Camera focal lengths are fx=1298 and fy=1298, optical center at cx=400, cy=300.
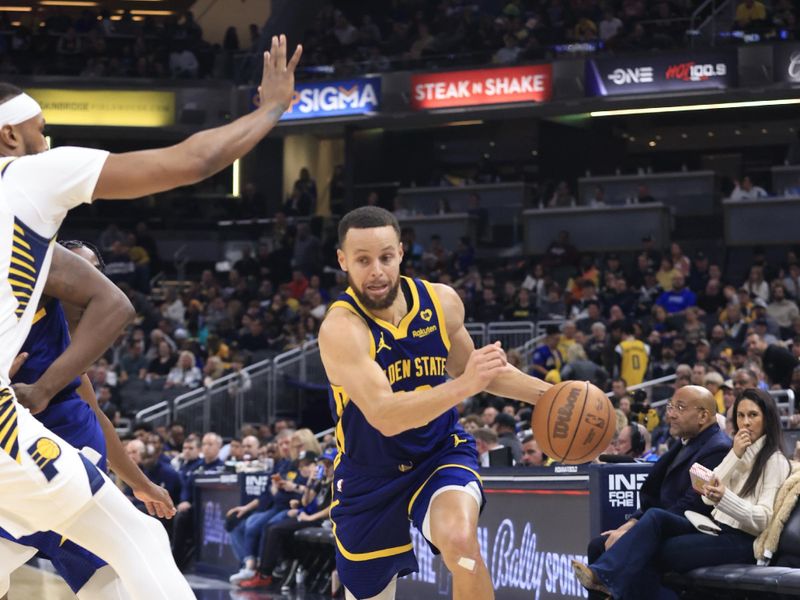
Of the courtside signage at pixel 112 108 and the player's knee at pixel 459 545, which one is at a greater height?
the courtside signage at pixel 112 108

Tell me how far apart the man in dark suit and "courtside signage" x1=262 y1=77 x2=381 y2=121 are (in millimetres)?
19258

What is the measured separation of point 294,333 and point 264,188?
36.2 feet

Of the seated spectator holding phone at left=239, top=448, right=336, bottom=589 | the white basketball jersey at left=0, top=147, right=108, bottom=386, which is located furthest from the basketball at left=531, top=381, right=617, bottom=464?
the seated spectator holding phone at left=239, top=448, right=336, bottom=589

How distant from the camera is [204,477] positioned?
15875 mm

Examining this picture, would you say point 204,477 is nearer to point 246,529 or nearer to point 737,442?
point 246,529

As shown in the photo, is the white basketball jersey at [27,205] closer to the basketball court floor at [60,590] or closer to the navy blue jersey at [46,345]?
the navy blue jersey at [46,345]

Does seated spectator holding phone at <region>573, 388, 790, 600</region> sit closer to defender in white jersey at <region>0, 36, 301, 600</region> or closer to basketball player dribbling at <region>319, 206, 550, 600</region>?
basketball player dribbling at <region>319, 206, 550, 600</region>

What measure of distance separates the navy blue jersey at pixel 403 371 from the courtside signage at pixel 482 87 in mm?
20349

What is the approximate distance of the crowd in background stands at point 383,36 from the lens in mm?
25141

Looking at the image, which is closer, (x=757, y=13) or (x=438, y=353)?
(x=438, y=353)

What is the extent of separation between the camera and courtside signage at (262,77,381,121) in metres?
27.1

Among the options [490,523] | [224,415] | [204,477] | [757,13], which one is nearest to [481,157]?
[757,13]

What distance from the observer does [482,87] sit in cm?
2594

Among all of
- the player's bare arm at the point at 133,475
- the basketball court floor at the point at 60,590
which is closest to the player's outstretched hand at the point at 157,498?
the player's bare arm at the point at 133,475
